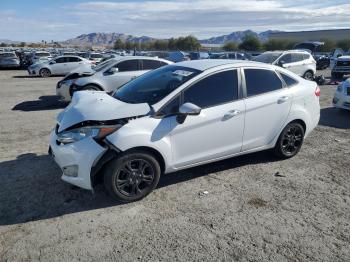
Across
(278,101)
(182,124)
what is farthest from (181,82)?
(278,101)

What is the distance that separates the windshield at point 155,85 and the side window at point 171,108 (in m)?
0.14

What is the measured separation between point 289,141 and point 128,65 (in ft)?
22.1

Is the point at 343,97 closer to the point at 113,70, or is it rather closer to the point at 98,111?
the point at 113,70

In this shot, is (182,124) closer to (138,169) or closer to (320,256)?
(138,169)

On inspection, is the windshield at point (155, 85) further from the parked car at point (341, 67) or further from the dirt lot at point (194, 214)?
the parked car at point (341, 67)

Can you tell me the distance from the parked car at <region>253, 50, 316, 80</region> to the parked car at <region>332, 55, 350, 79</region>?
2.77 meters

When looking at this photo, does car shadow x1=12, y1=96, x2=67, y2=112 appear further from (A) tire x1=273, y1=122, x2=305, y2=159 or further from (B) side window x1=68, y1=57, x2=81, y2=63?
(B) side window x1=68, y1=57, x2=81, y2=63

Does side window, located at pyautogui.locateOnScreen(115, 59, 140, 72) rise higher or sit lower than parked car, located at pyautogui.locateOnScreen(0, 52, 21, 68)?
higher

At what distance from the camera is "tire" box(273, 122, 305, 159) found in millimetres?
5883

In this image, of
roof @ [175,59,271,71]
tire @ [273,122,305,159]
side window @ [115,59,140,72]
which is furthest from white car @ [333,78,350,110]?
side window @ [115,59,140,72]

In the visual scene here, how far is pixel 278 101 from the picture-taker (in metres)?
5.63

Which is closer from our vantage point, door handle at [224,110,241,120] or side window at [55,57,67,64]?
door handle at [224,110,241,120]

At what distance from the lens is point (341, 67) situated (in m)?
18.8

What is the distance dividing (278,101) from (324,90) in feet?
34.2
